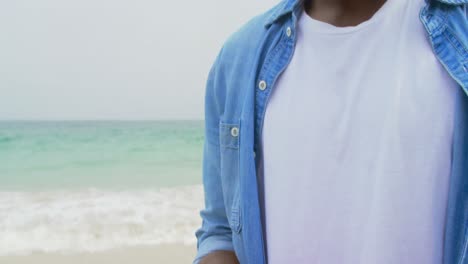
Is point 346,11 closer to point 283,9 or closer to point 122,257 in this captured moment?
point 283,9

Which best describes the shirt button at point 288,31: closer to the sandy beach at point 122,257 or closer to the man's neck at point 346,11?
the man's neck at point 346,11

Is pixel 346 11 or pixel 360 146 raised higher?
pixel 346 11

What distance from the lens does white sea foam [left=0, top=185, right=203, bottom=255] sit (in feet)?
14.4

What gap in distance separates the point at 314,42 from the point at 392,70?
7.1 inches

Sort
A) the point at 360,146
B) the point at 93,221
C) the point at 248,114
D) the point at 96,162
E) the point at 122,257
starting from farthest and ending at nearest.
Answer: the point at 96,162 → the point at 93,221 → the point at 122,257 → the point at 248,114 → the point at 360,146

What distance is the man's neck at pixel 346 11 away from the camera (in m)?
0.92

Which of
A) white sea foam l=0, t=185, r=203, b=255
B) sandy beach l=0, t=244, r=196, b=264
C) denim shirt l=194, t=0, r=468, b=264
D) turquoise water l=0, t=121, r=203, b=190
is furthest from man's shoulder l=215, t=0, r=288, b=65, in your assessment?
turquoise water l=0, t=121, r=203, b=190

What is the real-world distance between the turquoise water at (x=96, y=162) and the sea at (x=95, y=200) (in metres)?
0.02

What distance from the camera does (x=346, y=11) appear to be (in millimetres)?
941

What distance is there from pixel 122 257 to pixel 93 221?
130 centimetres

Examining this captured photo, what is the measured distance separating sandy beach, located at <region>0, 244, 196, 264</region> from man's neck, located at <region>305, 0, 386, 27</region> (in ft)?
10.3

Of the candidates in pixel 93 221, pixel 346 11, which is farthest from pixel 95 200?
pixel 346 11

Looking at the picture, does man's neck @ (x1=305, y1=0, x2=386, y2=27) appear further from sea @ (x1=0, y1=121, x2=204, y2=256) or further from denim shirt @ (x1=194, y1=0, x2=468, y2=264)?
sea @ (x1=0, y1=121, x2=204, y2=256)

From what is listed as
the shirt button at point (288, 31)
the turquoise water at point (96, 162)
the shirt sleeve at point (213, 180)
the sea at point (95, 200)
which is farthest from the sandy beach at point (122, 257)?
the turquoise water at point (96, 162)
